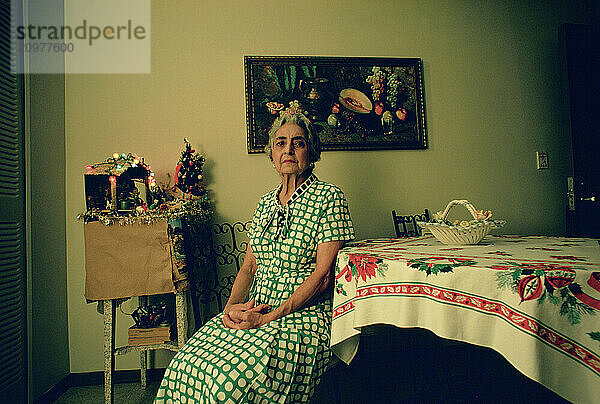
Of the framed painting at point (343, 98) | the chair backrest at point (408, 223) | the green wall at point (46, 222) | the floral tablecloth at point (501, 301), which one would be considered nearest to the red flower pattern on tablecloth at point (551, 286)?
the floral tablecloth at point (501, 301)

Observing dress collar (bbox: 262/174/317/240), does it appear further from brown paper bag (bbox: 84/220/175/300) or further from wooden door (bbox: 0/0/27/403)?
wooden door (bbox: 0/0/27/403)

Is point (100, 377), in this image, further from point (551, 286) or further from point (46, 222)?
point (551, 286)

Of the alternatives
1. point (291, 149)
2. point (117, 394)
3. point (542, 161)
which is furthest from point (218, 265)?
point (542, 161)

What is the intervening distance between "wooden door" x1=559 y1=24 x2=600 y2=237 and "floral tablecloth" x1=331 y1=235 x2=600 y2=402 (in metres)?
1.40

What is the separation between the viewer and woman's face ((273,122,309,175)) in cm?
172

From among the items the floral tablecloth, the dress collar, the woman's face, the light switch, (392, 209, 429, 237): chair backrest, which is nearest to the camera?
the floral tablecloth

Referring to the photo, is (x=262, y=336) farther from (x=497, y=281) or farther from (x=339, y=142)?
(x=339, y=142)

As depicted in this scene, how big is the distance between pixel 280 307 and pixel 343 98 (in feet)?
5.35

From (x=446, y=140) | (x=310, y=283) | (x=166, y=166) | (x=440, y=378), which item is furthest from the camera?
(x=446, y=140)

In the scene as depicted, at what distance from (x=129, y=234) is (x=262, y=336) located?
1.04 meters

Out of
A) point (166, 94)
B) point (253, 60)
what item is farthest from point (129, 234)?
point (253, 60)

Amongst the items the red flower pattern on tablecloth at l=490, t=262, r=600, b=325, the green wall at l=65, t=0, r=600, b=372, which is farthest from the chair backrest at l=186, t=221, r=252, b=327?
the red flower pattern on tablecloth at l=490, t=262, r=600, b=325

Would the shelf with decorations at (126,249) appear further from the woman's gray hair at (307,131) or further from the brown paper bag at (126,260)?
the woman's gray hair at (307,131)

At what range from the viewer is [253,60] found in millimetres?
2531
